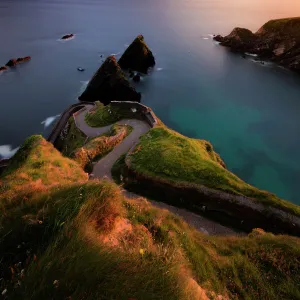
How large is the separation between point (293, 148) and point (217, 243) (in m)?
39.3

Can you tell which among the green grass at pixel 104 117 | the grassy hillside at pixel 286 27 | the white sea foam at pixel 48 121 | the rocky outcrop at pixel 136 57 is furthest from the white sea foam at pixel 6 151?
the grassy hillside at pixel 286 27

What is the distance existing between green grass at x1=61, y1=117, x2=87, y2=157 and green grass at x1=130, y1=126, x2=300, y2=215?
9578mm

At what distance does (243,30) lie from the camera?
299ft

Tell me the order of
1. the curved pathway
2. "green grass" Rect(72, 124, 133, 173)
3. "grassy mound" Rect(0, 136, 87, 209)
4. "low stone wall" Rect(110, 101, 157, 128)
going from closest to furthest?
"grassy mound" Rect(0, 136, 87, 209)
the curved pathway
"green grass" Rect(72, 124, 133, 173)
"low stone wall" Rect(110, 101, 157, 128)

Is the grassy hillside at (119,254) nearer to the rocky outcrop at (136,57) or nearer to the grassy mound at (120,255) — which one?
the grassy mound at (120,255)

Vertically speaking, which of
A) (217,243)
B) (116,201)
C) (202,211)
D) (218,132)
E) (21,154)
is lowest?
(218,132)

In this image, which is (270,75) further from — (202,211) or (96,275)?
(96,275)

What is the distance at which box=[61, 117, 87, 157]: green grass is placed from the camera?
34938 millimetres

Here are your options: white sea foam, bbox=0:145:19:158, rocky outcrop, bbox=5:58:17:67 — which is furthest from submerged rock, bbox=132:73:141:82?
white sea foam, bbox=0:145:19:158

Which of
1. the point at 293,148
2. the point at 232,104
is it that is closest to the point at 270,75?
the point at 232,104

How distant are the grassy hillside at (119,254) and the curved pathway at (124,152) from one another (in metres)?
3.25

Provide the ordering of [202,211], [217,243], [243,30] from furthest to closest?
[243,30] → [202,211] → [217,243]

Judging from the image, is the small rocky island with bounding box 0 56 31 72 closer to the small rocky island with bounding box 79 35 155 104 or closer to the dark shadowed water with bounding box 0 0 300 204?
the dark shadowed water with bounding box 0 0 300 204

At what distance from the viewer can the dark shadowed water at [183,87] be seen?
4512cm
